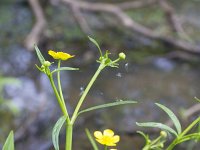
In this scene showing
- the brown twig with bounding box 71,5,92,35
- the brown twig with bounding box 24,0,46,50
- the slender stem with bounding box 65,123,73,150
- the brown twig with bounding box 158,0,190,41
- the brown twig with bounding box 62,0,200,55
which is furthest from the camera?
the brown twig with bounding box 158,0,190,41

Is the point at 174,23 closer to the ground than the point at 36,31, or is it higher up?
closer to the ground

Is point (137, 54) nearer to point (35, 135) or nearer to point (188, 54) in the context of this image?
point (188, 54)

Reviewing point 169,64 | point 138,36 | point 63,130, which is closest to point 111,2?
point 138,36

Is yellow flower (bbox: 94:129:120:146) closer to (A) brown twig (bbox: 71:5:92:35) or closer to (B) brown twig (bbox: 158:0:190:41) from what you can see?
(A) brown twig (bbox: 71:5:92:35)

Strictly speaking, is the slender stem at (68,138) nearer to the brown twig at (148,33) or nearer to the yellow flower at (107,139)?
the yellow flower at (107,139)

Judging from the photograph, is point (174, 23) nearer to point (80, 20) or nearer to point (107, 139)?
point (80, 20)

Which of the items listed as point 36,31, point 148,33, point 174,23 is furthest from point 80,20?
point 174,23

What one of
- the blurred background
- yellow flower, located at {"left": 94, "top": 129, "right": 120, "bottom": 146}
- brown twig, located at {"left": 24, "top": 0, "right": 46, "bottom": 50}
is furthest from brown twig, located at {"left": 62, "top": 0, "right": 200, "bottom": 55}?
yellow flower, located at {"left": 94, "top": 129, "right": 120, "bottom": 146}

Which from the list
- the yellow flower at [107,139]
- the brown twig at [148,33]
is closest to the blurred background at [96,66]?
the brown twig at [148,33]
